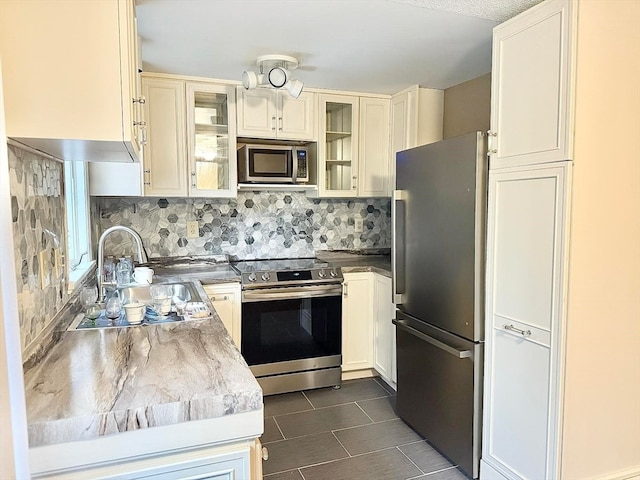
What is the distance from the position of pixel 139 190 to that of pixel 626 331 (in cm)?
268

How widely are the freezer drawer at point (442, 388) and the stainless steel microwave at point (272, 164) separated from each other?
1298mm

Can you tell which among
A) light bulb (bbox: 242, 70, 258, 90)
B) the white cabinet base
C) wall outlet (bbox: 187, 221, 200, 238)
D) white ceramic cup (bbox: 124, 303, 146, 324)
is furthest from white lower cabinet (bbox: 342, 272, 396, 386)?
white ceramic cup (bbox: 124, 303, 146, 324)

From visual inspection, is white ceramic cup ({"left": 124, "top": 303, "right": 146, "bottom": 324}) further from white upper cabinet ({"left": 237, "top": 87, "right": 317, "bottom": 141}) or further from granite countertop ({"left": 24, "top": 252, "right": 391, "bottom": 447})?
white upper cabinet ({"left": 237, "top": 87, "right": 317, "bottom": 141})

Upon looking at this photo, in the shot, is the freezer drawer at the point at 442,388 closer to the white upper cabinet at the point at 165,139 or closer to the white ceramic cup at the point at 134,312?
the white ceramic cup at the point at 134,312

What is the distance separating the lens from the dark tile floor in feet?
7.27

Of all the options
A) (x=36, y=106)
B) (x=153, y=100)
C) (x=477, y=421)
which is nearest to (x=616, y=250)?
(x=477, y=421)

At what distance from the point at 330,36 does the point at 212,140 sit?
48.7 inches

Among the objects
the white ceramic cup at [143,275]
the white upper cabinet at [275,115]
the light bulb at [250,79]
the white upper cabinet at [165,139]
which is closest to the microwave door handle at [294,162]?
the white upper cabinet at [275,115]

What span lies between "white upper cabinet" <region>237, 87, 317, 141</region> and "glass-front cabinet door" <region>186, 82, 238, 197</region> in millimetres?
84

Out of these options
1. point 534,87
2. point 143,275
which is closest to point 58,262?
point 143,275

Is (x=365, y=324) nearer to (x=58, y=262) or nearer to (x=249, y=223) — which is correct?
(x=249, y=223)

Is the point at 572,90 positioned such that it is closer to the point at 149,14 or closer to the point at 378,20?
the point at 378,20

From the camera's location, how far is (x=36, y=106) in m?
1.19

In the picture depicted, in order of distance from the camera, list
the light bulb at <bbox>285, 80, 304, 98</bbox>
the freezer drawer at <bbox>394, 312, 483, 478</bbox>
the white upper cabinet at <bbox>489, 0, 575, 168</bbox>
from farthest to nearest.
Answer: the light bulb at <bbox>285, 80, 304, 98</bbox>, the freezer drawer at <bbox>394, 312, 483, 478</bbox>, the white upper cabinet at <bbox>489, 0, 575, 168</bbox>
